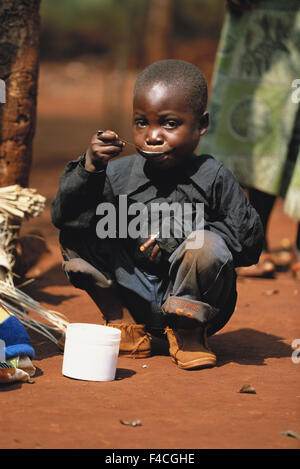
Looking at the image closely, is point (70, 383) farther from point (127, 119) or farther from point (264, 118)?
point (127, 119)

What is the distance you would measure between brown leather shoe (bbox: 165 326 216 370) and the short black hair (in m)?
0.90

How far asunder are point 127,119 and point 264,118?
10.1 m

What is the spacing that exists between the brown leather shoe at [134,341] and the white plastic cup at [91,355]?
0.34 m

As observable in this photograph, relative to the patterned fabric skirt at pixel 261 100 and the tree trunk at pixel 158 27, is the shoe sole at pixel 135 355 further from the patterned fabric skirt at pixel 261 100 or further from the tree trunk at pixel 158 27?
the tree trunk at pixel 158 27

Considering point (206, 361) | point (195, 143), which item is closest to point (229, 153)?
point (195, 143)

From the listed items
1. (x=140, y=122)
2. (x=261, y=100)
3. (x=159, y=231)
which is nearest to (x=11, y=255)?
(x=159, y=231)

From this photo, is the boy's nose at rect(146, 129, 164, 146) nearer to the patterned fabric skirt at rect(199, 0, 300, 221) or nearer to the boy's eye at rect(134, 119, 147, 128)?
the boy's eye at rect(134, 119, 147, 128)

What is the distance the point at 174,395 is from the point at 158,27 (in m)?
14.8

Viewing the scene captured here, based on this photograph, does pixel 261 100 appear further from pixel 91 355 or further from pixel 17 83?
pixel 91 355

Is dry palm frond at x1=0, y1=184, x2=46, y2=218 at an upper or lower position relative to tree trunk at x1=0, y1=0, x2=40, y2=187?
lower

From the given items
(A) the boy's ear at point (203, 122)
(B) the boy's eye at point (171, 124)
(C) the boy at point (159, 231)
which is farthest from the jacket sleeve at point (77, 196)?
(A) the boy's ear at point (203, 122)

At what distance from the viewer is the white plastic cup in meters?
2.64

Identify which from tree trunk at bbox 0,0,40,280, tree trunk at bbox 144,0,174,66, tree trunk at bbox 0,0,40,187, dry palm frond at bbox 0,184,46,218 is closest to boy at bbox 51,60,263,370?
dry palm frond at bbox 0,184,46,218

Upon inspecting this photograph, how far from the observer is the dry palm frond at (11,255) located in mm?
3322
